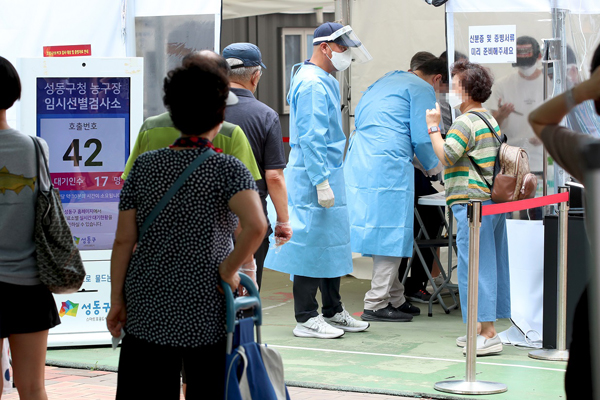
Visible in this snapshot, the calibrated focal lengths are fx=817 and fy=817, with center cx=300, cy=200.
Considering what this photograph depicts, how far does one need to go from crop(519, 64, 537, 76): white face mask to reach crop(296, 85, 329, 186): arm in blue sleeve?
52.4 inches

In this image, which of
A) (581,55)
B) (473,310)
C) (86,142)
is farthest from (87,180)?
(581,55)

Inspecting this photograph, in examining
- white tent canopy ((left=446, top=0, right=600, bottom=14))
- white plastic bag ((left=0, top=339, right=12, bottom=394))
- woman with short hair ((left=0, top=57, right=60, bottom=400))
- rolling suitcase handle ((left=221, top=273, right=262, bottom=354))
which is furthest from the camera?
white tent canopy ((left=446, top=0, right=600, bottom=14))

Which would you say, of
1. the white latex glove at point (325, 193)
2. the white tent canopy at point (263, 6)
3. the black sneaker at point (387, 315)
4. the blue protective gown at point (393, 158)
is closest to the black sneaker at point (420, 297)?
the black sneaker at point (387, 315)

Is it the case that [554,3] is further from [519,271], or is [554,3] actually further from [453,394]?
[453,394]

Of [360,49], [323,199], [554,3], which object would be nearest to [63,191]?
[323,199]

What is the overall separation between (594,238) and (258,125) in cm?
246

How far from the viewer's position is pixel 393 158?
5867 mm

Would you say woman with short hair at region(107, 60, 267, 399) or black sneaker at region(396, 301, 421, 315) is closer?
woman with short hair at region(107, 60, 267, 399)

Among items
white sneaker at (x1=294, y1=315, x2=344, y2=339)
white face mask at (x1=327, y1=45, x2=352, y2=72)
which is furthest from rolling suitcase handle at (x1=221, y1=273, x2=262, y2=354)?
white face mask at (x1=327, y1=45, x2=352, y2=72)

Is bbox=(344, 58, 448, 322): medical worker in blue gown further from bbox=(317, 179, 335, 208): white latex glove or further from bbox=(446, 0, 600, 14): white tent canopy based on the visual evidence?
bbox=(317, 179, 335, 208): white latex glove

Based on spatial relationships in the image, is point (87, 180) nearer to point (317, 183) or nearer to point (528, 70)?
point (317, 183)

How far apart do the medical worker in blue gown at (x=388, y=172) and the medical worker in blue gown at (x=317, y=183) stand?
1.55ft

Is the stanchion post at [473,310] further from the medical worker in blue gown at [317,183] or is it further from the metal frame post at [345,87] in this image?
the metal frame post at [345,87]

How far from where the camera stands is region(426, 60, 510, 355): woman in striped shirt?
4797mm
